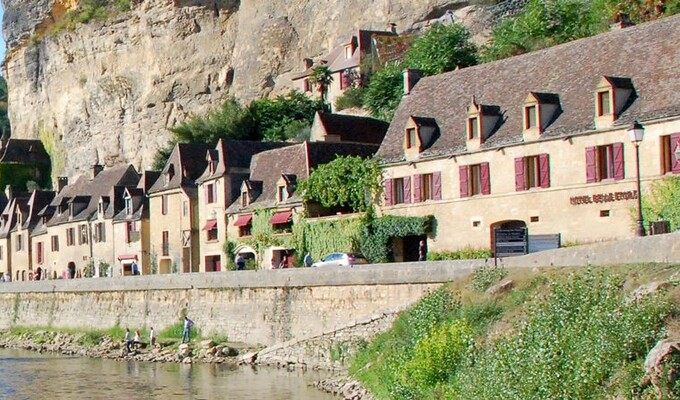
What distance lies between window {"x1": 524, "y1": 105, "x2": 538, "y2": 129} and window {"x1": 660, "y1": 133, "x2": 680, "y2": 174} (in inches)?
206

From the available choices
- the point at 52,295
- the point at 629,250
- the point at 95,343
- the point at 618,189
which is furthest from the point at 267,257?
the point at 629,250

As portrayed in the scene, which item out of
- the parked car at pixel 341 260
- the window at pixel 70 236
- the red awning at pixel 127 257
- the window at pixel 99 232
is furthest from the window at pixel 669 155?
the window at pixel 70 236

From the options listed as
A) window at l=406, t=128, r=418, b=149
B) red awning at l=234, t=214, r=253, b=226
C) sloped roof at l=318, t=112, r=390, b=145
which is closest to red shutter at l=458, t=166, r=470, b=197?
window at l=406, t=128, r=418, b=149

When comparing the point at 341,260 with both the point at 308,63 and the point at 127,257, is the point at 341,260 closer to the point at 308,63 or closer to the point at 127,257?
the point at 127,257

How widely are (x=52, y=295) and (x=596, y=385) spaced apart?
41641 millimetres

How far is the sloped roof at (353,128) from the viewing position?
59344 millimetres

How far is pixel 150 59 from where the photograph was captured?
9612 cm

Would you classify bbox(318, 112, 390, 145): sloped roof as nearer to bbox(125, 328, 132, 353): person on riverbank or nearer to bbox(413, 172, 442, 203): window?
bbox(413, 172, 442, 203): window

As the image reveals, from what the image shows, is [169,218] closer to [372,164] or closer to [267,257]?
[267,257]

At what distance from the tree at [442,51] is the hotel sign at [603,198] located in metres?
28.2

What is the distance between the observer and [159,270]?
63438mm

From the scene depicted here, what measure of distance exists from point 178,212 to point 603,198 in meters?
28.6

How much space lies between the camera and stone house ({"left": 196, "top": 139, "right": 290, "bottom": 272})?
183ft

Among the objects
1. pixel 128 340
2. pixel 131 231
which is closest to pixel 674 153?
pixel 128 340
